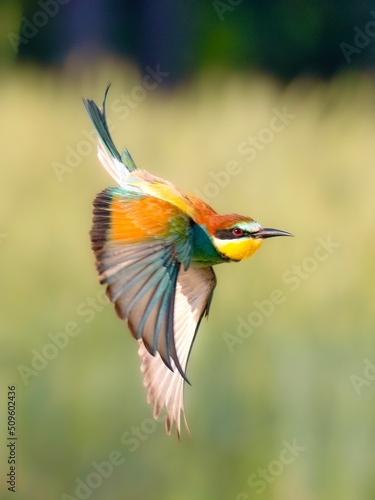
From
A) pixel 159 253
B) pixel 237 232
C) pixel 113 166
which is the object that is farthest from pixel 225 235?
pixel 113 166

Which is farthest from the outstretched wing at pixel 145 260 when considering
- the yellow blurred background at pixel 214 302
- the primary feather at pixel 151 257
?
the yellow blurred background at pixel 214 302

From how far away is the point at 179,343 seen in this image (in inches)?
69.9

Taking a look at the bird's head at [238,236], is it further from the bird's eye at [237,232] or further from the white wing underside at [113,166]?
the white wing underside at [113,166]

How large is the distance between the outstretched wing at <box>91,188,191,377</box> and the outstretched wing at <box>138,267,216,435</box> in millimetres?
115

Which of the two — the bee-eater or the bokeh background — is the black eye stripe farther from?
the bokeh background

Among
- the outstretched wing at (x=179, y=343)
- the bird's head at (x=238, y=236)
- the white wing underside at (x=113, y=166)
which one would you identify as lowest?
the outstretched wing at (x=179, y=343)

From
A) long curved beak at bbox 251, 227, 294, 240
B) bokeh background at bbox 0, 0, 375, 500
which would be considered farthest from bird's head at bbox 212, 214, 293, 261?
bokeh background at bbox 0, 0, 375, 500

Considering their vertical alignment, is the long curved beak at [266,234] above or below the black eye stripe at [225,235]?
below

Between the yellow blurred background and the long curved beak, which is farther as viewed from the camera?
the yellow blurred background

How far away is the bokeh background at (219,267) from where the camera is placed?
1859 mm

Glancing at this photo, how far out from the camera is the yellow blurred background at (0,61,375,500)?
1859 mm

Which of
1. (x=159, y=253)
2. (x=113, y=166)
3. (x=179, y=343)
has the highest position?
(x=113, y=166)

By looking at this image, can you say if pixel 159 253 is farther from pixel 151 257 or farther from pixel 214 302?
pixel 214 302

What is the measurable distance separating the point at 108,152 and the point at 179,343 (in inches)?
14.3
